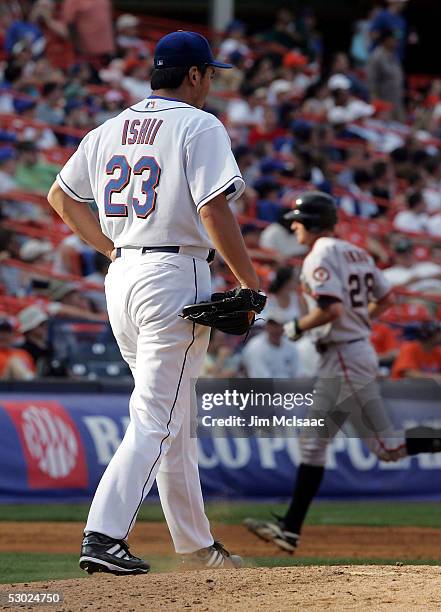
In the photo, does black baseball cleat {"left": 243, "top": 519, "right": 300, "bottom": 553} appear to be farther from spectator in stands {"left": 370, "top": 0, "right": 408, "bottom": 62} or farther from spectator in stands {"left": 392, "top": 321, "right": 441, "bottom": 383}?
spectator in stands {"left": 370, "top": 0, "right": 408, "bottom": 62}

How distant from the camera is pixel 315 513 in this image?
31.6 feet

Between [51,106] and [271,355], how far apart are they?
6.50 metres

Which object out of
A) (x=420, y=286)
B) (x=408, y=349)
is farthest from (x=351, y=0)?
(x=408, y=349)

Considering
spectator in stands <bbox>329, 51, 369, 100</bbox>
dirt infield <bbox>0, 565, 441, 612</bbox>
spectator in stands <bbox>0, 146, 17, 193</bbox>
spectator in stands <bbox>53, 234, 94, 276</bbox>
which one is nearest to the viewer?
dirt infield <bbox>0, 565, 441, 612</bbox>

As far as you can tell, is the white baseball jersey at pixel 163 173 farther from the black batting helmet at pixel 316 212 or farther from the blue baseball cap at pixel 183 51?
the black batting helmet at pixel 316 212

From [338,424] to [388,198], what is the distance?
10035 millimetres

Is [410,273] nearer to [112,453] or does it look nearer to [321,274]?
[112,453]

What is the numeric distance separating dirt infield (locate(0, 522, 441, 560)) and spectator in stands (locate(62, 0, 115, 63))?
33.2ft

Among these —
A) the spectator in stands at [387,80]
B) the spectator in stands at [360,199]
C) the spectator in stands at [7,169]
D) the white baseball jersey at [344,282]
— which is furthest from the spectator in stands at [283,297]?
the spectator in stands at [387,80]

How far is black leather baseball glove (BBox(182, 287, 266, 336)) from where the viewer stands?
486 centimetres

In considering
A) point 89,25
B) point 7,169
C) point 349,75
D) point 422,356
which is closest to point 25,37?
point 89,25

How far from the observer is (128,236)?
16.5 ft

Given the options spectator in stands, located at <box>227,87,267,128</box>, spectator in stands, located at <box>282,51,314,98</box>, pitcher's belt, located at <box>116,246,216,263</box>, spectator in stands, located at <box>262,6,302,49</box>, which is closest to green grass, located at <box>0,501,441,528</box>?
pitcher's belt, located at <box>116,246,216,263</box>

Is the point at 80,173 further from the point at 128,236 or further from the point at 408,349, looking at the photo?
the point at 408,349
